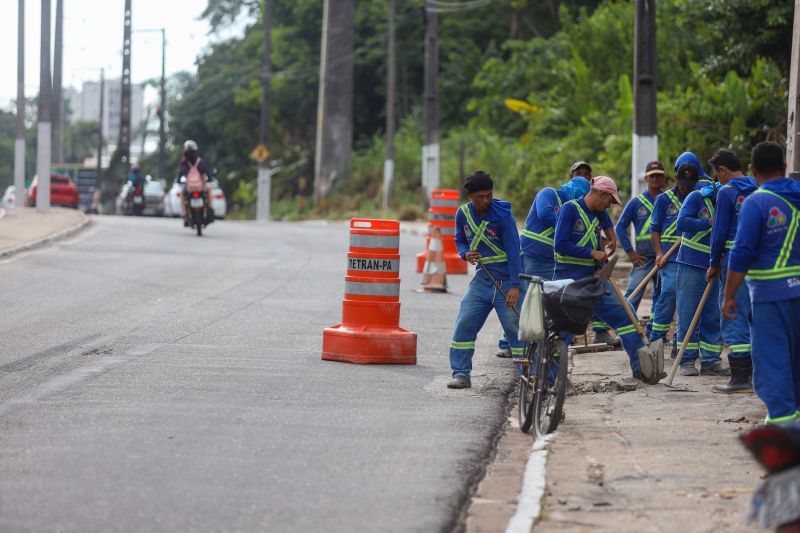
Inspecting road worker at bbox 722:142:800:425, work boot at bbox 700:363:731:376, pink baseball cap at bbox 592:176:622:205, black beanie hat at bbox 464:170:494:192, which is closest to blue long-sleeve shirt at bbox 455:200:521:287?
black beanie hat at bbox 464:170:494:192

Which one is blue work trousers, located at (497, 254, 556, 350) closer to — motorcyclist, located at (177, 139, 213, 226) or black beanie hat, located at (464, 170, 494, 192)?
black beanie hat, located at (464, 170, 494, 192)

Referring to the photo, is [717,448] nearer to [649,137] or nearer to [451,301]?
[451,301]

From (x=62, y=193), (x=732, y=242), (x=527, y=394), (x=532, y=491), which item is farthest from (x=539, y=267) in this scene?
(x=62, y=193)

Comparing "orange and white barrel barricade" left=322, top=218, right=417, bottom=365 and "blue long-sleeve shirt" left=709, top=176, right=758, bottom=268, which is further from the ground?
"blue long-sleeve shirt" left=709, top=176, right=758, bottom=268

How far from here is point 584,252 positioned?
34.9 ft

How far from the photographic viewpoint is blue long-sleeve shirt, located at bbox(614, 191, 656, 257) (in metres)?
13.6

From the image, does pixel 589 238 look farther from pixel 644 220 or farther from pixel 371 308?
pixel 644 220

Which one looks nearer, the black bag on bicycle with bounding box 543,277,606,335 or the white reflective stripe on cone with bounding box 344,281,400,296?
the black bag on bicycle with bounding box 543,277,606,335

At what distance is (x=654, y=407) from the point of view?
10.2m

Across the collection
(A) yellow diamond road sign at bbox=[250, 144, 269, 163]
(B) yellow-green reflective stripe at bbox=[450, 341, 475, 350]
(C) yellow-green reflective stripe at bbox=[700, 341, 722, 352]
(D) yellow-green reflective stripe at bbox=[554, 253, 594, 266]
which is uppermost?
(A) yellow diamond road sign at bbox=[250, 144, 269, 163]

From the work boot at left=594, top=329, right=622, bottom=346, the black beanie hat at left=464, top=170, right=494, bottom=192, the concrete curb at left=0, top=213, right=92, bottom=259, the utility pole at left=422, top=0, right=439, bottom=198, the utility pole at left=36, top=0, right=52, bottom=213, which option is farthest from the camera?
the utility pole at left=422, top=0, right=439, bottom=198

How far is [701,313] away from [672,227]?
127cm

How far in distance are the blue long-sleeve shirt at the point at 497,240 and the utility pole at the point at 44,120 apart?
24.0m

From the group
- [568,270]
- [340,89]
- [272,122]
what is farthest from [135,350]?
[272,122]
